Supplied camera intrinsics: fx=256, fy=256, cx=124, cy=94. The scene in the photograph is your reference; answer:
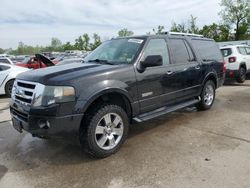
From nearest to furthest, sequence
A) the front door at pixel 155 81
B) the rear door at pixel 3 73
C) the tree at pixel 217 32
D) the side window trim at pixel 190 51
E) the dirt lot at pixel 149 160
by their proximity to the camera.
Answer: the dirt lot at pixel 149 160
the front door at pixel 155 81
the side window trim at pixel 190 51
the rear door at pixel 3 73
the tree at pixel 217 32

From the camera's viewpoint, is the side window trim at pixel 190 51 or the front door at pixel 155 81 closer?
the front door at pixel 155 81

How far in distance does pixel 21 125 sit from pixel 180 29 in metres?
38.7


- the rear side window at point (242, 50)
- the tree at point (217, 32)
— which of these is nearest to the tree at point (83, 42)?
the tree at point (217, 32)

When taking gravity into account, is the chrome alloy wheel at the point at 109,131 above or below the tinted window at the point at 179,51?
below

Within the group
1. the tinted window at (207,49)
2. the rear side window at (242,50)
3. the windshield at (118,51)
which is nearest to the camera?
the windshield at (118,51)

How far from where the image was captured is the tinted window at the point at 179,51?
5.13 meters

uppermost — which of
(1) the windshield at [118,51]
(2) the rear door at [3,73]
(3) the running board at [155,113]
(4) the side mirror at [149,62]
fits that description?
(1) the windshield at [118,51]

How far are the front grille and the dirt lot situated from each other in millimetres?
931

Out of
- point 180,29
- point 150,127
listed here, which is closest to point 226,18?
point 180,29

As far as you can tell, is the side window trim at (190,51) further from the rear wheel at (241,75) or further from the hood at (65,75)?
the rear wheel at (241,75)

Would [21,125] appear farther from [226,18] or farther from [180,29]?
[226,18]

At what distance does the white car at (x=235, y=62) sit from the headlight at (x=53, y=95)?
9.03 meters

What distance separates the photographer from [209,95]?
649 cm

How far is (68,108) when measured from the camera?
11.2ft
